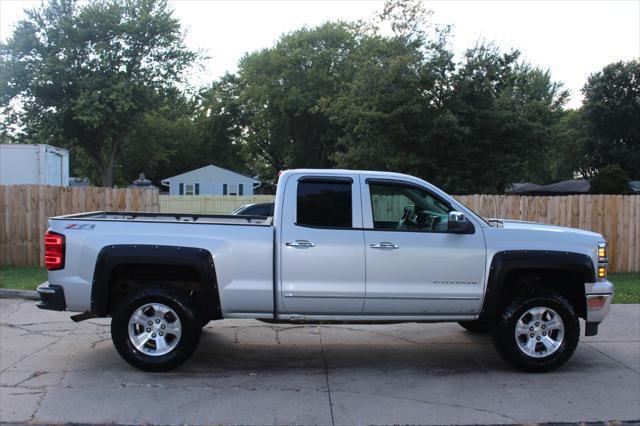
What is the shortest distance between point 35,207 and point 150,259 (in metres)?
9.04

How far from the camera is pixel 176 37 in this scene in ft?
113

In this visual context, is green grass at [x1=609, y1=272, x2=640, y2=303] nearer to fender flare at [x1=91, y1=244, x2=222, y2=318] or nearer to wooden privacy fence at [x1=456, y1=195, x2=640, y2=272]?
wooden privacy fence at [x1=456, y1=195, x2=640, y2=272]

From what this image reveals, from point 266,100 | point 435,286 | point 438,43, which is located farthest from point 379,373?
point 266,100

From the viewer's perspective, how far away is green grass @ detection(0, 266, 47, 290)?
1052 centimetres

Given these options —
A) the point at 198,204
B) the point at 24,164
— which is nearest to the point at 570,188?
the point at 198,204

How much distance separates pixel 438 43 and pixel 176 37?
16.4 meters

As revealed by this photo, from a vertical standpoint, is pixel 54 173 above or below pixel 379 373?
above

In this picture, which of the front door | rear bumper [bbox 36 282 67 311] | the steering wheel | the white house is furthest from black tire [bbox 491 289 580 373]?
the white house

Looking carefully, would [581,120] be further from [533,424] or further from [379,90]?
[533,424]

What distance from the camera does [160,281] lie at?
612cm

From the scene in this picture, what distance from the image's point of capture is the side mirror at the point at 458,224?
581 cm

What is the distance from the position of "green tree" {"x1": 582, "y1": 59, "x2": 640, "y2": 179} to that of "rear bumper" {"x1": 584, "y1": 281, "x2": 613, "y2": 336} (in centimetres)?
4064

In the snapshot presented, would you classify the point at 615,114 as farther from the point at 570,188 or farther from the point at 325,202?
the point at 325,202

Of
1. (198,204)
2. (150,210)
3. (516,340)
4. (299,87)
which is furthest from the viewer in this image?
(299,87)
